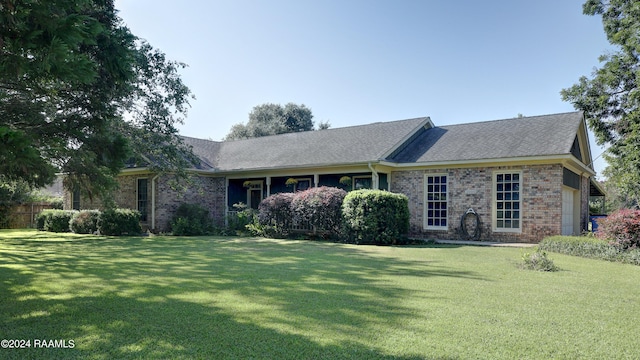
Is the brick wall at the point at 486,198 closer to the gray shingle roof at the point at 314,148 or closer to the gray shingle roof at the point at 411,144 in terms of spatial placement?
the gray shingle roof at the point at 411,144

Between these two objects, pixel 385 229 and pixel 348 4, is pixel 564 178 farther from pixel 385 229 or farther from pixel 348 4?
pixel 348 4

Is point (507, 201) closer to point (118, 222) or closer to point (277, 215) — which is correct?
point (277, 215)

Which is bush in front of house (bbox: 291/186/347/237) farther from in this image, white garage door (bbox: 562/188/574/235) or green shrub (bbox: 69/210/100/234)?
green shrub (bbox: 69/210/100/234)

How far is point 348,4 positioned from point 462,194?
7.99 meters

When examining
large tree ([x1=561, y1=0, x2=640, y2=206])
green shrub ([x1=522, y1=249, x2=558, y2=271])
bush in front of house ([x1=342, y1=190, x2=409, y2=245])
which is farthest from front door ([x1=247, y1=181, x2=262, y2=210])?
large tree ([x1=561, y1=0, x2=640, y2=206])

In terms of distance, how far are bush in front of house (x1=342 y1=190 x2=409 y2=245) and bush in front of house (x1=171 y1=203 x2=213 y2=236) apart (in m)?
7.21

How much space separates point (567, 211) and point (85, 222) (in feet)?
66.1

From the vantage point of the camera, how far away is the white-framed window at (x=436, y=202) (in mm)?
15305

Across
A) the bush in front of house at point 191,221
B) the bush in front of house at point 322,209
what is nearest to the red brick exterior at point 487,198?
the bush in front of house at point 322,209

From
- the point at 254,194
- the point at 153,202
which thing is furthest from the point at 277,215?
the point at 153,202

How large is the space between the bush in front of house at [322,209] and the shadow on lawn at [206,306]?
556 centimetres

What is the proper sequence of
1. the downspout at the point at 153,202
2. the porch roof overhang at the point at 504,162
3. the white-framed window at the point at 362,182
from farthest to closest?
the downspout at the point at 153,202 → the white-framed window at the point at 362,182 → the porch roof overhang at the point at 504,162

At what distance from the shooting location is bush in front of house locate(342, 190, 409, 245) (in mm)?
13469

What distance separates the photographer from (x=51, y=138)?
5828mm
